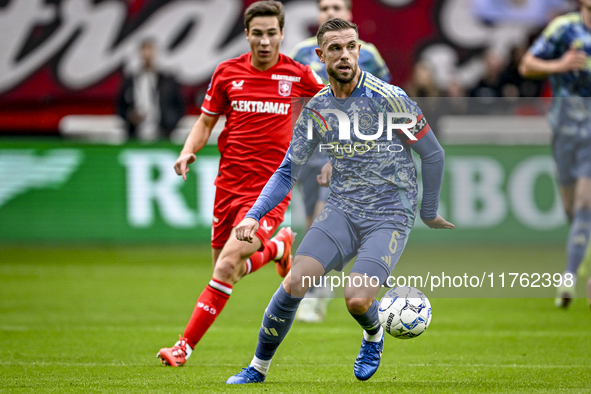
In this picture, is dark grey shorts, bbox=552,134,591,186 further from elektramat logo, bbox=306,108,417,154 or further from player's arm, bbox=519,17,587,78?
elektramat logo, bbox=306,108,417,154

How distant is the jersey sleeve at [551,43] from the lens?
877cm

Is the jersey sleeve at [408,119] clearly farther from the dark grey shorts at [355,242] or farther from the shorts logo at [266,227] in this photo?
the shorts logo at [266,227]

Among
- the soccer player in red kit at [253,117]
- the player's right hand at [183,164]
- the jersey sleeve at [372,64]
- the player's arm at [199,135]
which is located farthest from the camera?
the jersey sleeve at [372,64]

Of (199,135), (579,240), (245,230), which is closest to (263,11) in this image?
(199,135)

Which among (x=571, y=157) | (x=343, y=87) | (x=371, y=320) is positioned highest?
(x=343, y=87)

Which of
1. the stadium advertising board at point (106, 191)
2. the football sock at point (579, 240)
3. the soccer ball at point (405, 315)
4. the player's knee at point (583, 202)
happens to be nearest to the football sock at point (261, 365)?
the soccer ball at point (405, 315)

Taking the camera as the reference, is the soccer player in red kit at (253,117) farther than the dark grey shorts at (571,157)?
No

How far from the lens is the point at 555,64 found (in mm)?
8523

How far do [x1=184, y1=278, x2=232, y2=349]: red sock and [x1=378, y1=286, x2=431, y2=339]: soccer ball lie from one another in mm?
1284

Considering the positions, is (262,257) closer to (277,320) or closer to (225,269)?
(225,269)

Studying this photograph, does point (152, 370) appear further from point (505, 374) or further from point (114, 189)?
point (114, 189)

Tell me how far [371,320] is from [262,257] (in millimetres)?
1615

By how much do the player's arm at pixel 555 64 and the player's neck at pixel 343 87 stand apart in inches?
159

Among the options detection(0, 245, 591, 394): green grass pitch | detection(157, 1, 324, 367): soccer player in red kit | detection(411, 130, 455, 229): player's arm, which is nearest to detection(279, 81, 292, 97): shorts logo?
detection(157, 1, 324, 367): soccer player in red kit
